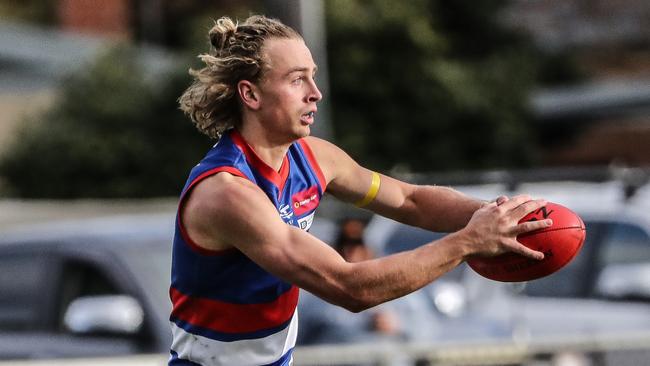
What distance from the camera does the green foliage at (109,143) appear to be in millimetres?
21406

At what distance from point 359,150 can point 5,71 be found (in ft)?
31.5

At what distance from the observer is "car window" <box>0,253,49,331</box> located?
895cm

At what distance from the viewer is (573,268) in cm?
1105

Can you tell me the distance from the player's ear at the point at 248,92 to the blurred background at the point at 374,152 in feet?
12.5

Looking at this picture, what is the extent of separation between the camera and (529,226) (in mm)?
4480

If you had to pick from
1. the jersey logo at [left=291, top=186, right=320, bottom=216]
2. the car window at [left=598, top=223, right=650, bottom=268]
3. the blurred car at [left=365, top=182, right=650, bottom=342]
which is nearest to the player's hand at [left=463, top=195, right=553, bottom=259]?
the jersey logo at [left=291, top=186, right=320, bottom=216]

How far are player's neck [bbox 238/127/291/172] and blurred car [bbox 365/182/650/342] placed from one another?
5.47m

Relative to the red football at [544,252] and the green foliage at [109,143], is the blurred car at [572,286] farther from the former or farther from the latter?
the green foliage at [109,143]

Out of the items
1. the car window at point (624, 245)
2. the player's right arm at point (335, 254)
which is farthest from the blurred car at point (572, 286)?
the player's right arm at point (335, 254)

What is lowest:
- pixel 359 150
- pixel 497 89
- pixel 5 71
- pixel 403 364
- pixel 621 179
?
pixel 403 364

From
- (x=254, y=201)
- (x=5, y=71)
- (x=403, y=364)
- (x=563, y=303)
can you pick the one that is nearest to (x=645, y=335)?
(x=403, y=364)

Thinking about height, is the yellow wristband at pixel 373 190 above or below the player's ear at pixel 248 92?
below

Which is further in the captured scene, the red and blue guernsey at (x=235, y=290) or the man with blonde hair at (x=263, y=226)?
the red and blue guernsey at (x=235, y=290)

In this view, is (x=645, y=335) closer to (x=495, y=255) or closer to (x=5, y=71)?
(x=495, y=255)
